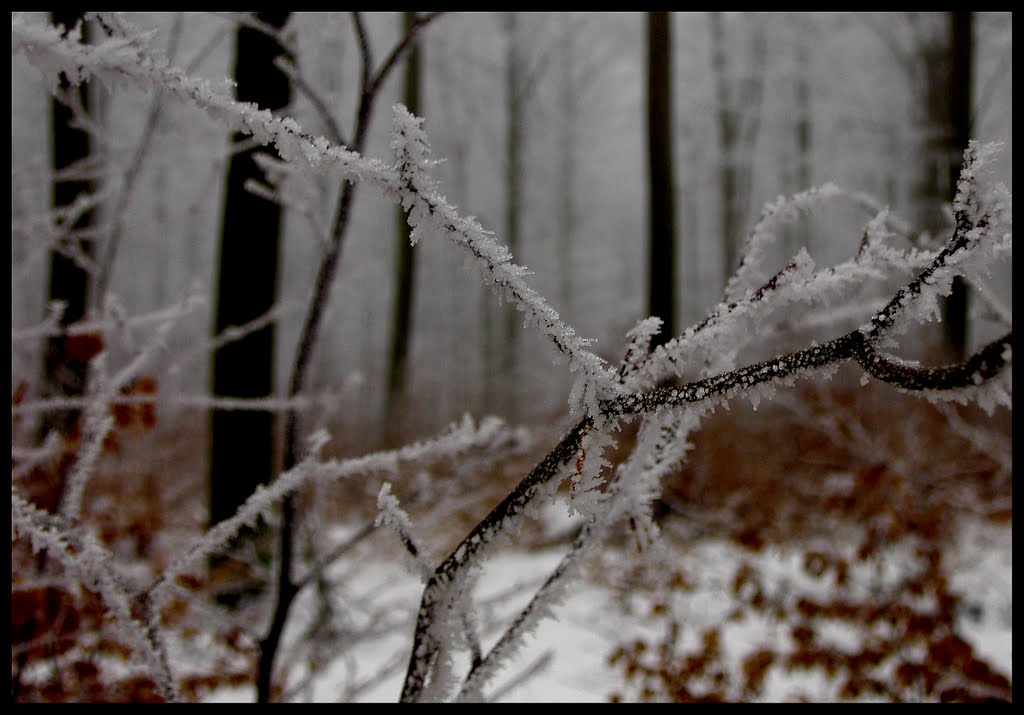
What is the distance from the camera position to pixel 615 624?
4367 mm

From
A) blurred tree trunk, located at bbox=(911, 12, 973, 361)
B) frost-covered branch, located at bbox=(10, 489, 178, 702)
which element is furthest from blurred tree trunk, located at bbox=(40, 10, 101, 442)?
blurred tree trunk, located at bbox=(911, 12, 973, 361)

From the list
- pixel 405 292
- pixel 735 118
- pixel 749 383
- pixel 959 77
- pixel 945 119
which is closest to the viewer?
pixel 749 383

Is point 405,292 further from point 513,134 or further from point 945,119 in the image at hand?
point 945,119

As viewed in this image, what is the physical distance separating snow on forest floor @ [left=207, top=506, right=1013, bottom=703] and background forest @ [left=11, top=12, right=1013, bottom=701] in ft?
0.16

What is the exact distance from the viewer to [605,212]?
26.1 meters

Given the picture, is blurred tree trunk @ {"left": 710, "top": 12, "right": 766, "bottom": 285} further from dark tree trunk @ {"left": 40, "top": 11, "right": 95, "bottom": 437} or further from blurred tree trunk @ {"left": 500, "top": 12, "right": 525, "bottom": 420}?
dark tree trunk @ {"left": 40, "top": 11, "right": 95, "bottom": 437}

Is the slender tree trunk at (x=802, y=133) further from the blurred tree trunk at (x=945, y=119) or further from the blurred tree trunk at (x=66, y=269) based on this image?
the blurred tree trunk at (x=66, y=269)

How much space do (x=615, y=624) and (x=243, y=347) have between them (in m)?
2.82

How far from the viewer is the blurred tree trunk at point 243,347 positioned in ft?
12.0

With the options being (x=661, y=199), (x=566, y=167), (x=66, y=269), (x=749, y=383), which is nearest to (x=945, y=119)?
(x=661, y=199)

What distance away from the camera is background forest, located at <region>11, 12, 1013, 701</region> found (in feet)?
4.52

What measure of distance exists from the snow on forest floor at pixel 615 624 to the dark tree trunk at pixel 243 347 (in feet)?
2.80

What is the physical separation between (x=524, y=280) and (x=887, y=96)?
18.0 m

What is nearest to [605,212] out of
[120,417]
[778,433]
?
[778,433]
